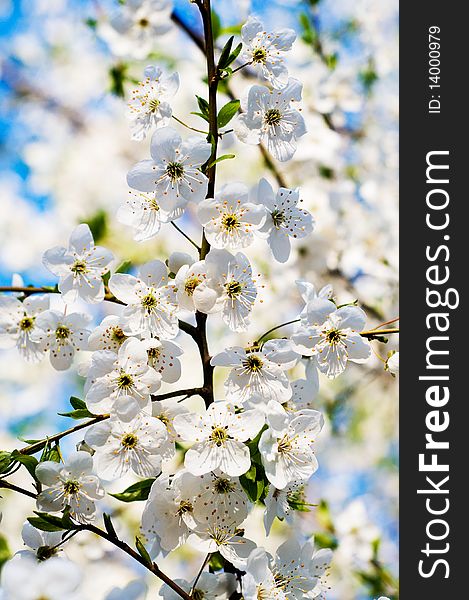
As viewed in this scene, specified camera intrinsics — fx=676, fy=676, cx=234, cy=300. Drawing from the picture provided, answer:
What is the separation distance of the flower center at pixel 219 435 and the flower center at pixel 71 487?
7.1 inches

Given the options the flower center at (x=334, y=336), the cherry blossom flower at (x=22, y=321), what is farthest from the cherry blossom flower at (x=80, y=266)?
the flower center at (x=334, y=336)

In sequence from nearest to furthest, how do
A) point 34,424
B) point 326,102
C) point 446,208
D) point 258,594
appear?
point 258,594, point 446,208, point 326,102, point 34,424

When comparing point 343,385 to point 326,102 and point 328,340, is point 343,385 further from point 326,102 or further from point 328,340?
point 328,340

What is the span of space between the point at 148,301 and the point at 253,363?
16cm

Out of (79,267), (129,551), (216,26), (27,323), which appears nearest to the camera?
(129,551)

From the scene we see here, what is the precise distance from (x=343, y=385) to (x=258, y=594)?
240 centimetres

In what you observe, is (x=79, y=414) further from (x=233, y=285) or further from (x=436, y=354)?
(x=436, y=354)

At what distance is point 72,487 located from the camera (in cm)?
83

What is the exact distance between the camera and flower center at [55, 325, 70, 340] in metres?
0.99

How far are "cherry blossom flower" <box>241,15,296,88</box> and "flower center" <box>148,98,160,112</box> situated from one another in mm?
135

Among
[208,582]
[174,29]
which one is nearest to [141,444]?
[208,582]

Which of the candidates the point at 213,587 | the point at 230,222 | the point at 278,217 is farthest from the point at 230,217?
the point at 213,587

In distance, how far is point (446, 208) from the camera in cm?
138

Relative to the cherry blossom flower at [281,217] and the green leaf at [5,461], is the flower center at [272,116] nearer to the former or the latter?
the cherry blossom flower at [281,217]
